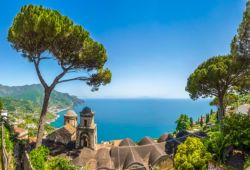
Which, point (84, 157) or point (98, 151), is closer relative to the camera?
point (84, 157)

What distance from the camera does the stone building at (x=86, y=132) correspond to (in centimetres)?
2434

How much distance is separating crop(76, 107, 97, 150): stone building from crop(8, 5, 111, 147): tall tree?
4.45 metres

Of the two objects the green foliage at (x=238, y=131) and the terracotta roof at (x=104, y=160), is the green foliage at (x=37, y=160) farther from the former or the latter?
the green foliage at (x=238, y=131)

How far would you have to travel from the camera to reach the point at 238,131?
13.2 m

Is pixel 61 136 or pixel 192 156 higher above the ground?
pixel 192 156

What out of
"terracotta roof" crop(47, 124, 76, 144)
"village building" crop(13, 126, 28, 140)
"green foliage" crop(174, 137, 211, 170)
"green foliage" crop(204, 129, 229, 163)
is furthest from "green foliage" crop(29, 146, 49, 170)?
"green foliage" crop(204, 129, 229, 163)

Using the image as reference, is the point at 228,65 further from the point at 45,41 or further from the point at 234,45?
the point at 45,41

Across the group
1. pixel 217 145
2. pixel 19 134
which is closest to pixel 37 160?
pixel 19 134

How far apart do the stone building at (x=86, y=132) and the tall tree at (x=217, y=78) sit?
12.8 meters

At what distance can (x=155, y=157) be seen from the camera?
23.8 metres

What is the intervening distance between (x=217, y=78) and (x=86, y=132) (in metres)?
15.6

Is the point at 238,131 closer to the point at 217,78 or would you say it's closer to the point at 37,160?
the point at 217,78

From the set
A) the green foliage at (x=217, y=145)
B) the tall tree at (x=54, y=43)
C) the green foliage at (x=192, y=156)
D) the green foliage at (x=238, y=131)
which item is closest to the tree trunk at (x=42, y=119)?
the tall tree at (x=54, y=43)

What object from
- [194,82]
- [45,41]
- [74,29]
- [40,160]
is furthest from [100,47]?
[194,82]
